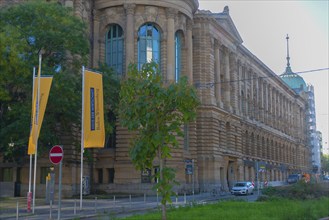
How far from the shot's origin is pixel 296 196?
31.1 m

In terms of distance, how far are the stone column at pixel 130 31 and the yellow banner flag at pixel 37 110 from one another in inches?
865

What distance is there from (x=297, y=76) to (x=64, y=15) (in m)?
106

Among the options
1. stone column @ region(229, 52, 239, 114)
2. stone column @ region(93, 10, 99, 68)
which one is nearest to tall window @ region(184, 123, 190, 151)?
stone column @ region(93, 10, 99, 68)

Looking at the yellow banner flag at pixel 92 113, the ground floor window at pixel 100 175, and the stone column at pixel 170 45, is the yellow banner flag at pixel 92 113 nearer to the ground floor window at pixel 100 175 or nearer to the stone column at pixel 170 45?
the stone column at pixel 170 45

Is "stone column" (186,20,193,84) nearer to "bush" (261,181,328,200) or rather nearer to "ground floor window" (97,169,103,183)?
"ground floor window" (97,169,103,183)

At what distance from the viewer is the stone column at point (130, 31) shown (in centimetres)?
5194

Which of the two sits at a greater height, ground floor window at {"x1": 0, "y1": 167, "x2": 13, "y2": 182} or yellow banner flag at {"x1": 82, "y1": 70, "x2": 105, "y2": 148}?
yellow banner flag at {"x1": 82, "y1": 70, "x2": 105, "y2": 148}

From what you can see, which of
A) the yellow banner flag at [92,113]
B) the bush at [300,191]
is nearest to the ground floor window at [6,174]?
the yellow banner flag at [92,113]

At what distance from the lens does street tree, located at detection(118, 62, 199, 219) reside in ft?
55.4

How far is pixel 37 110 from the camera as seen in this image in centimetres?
2912

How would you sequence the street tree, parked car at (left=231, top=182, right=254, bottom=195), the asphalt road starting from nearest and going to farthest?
the street tree, the asphalt road, parked car at (left=231, top=182, right=254, bottom=195)

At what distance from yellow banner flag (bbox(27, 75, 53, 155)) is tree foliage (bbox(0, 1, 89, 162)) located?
4.74 m

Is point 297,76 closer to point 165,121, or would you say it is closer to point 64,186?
point 64,186

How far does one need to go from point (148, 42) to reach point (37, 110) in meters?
26.5
